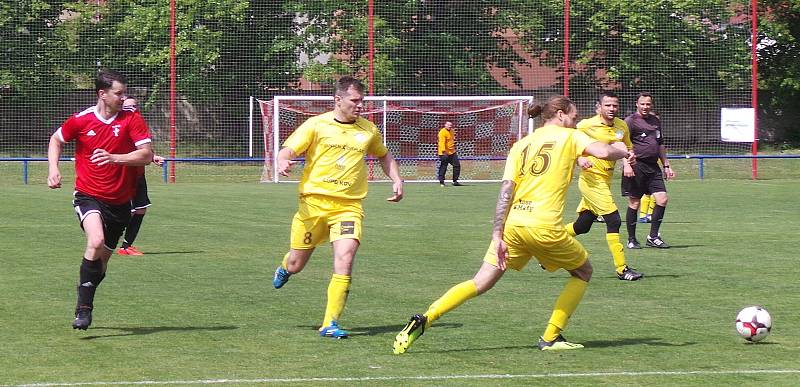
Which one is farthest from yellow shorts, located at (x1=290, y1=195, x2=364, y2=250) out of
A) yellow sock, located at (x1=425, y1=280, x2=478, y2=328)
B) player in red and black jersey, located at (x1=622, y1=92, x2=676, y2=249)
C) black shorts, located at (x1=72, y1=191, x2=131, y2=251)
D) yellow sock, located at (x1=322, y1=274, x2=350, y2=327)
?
player in red and black jersey, located at (x1=622, y1=92, x2=676, y2=249)

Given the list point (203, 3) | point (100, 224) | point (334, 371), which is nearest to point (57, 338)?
point (100, 224)

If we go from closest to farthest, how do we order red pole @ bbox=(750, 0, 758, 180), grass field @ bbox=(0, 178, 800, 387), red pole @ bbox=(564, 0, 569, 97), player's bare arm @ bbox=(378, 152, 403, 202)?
grass field @ bbox=(0, 178, 800, 387) < player's bare arm @ bbox=(378, 152, 403, 202) < red pole @ bbox=(750, 0, 758, 180) < red pole @ bbox=(564, 0, 569, 97)

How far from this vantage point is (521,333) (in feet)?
29.5

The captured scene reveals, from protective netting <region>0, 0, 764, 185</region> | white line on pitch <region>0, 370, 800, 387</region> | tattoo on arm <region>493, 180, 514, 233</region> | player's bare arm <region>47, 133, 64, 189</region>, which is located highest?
protective netting <region>0, 0, 764, 185</region>

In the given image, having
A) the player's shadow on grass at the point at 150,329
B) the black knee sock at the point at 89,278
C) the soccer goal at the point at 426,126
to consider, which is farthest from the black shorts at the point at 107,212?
the soccer goal at the point at 426,126

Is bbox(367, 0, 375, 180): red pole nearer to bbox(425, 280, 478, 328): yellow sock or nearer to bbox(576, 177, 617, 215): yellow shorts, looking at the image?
bbox(576, 177, 617, 215): yellow shorts

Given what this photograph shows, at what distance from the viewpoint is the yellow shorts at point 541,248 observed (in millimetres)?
7973

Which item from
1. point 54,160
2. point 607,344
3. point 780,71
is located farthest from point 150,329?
point 780,71

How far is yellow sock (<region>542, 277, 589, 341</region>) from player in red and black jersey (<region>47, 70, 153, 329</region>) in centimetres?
315

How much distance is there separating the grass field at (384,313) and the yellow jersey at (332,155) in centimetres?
107

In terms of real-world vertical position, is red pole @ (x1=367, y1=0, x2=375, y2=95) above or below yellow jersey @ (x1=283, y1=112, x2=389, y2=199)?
above

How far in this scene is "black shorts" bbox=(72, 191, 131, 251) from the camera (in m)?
9.01

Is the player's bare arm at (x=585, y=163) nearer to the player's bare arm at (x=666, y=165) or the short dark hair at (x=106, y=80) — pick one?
the player's bare arm at (x=666, y=165)

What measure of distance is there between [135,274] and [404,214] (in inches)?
370
